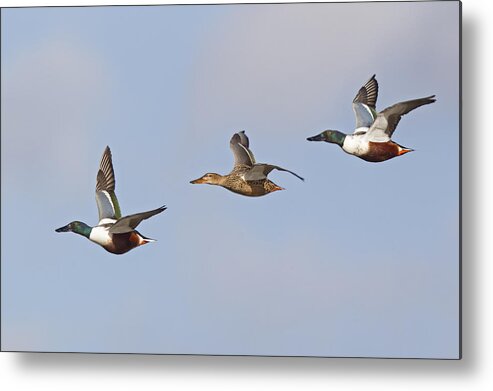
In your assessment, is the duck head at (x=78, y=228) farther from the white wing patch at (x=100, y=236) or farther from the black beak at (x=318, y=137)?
the black beak at (x=318, y=137)

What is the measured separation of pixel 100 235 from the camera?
257 centimetres

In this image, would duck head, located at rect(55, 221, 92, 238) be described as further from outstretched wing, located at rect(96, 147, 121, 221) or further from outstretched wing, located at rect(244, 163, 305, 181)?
outstretched wing, located at rect(244, 163, 305, 181)

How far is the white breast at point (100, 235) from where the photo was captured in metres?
2.57

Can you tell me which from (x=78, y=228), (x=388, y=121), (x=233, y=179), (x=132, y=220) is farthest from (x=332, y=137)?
(x=78, y=228)

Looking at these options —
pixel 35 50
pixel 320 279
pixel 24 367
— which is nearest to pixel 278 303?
pixel 320 279

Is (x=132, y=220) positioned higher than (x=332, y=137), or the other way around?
(x=332, y=137)

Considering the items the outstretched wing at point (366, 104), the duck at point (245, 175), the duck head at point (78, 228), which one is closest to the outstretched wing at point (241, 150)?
the duck at point (245, 175)

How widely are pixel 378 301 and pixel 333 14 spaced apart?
2.25 feet

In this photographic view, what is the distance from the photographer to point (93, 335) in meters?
2.57

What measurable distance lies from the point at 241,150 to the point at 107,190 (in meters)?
0.34

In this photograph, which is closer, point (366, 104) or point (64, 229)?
point (366, 104)

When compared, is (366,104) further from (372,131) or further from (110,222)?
(110,222)

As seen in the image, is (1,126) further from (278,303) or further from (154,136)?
(278,303)

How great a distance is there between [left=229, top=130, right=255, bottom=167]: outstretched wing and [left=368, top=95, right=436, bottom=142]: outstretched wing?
0.95 ft
